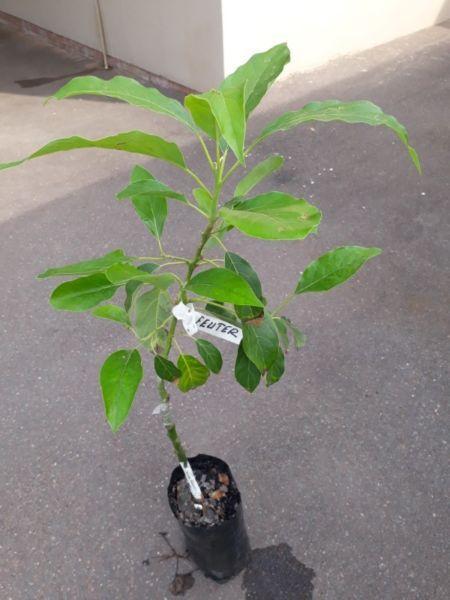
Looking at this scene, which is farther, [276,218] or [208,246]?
[208,246]

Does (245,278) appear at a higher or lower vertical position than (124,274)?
lower

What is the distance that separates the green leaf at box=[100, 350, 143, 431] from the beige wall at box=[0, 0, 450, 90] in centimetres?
360

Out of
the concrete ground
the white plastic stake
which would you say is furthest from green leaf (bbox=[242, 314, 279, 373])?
the concrete ground

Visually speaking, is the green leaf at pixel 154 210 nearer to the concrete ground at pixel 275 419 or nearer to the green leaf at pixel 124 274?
the green leaf at pixel 124 274

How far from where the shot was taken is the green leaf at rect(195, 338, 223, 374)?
3.98 ft

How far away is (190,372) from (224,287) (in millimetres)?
331

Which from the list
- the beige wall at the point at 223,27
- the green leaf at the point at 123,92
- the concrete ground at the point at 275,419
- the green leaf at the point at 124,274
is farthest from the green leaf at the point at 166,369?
the beige wall at the point at 223,27

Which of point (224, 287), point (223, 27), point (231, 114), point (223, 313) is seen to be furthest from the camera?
point (223, 27)

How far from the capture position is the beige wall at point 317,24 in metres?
4.08

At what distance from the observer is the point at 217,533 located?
5.03 ft

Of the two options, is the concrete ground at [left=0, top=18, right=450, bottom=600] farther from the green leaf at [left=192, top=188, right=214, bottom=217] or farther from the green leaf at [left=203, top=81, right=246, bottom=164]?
the green leaf at [left=203, top=81, right=246, bottom=164]

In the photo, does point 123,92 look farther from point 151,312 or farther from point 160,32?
point 160,32

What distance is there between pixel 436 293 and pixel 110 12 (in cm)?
392

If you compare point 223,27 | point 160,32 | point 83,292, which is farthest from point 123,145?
point 160,32
